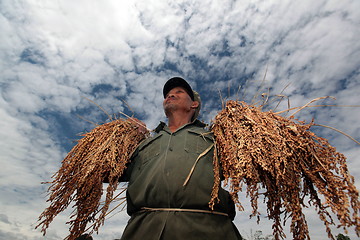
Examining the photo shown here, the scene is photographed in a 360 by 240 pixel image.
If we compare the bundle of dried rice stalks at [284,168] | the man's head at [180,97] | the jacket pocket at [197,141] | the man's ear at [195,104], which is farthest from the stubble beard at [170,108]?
the bundle of dried rice stalks at [284,168]

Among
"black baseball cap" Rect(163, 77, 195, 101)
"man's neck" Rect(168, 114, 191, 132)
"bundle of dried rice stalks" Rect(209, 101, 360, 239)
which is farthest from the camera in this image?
"black baseball cap" Rect(163, 77, 195, 101)

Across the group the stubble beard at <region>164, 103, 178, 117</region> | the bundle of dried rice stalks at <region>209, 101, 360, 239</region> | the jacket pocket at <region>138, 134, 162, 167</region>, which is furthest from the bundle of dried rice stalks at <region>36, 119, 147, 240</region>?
the bundle of dried rice stalks at <region>209, 101, 360, 239</region>

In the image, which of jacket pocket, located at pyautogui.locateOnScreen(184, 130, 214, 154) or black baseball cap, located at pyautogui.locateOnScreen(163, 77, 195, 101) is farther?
black baseball cap, located at pyautogui.locateOnScreen(163, 77, 195, 101)

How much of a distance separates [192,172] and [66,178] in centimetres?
151

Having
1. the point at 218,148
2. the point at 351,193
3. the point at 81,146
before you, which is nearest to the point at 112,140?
the point at 81,146

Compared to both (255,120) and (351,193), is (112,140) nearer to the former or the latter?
(255,120)

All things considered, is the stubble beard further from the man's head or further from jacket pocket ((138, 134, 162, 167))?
jacket pocket ((138, 134, 162, 167))

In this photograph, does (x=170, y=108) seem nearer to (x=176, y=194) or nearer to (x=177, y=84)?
(x=177, y=84)

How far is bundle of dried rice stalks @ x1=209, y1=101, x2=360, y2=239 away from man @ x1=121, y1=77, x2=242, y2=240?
0.27 metres

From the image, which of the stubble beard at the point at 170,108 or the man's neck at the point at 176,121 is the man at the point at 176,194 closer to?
the man's neck at the point at 176,121

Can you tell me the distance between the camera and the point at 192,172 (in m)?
2.30

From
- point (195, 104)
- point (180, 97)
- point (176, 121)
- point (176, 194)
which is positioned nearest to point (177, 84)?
point (180, 97)

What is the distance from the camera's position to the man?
2092mm

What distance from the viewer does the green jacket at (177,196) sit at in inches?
82.0
